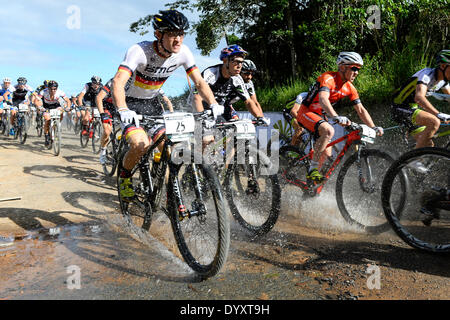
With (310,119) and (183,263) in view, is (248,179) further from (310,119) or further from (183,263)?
(310,119)

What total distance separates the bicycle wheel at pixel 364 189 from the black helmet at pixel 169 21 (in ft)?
8.97

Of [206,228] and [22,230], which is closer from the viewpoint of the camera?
[206,228]

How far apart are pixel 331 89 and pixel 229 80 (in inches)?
67.8

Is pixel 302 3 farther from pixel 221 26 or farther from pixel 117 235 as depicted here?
pixel 117 235

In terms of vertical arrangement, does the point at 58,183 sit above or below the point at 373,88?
below

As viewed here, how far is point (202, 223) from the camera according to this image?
321 cm

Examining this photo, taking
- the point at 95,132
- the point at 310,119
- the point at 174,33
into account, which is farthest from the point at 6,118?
the point at 310,119

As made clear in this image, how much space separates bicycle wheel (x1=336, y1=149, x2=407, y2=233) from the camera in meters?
4.36

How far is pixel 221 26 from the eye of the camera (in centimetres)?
1775

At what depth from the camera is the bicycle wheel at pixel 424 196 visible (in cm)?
343

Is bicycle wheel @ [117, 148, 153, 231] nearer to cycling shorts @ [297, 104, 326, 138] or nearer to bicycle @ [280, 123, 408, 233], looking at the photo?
bicycle @ [280, 123, 408, 233]
